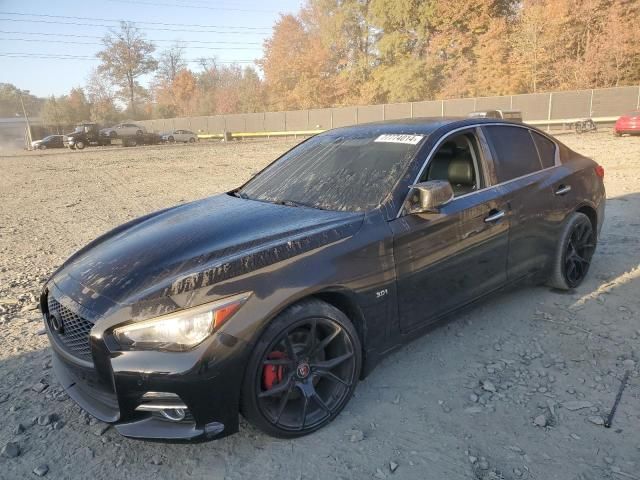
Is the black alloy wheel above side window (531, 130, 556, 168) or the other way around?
the other way around

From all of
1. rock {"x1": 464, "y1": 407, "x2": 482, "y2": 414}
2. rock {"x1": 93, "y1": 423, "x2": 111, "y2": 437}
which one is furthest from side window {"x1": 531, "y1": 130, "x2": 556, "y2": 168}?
rock {"x1": 93, "y1": 423, "x2": 111, "y2": 437}

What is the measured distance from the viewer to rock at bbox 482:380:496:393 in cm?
293

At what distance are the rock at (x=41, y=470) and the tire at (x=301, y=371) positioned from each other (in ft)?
3.38

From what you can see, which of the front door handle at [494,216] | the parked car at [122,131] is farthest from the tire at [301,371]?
the parked car at [122,131]

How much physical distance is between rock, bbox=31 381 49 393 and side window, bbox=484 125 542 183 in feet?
11.3

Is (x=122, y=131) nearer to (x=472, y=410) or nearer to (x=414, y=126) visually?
(x=414, y=126)

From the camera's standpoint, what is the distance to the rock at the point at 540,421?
2609 mm

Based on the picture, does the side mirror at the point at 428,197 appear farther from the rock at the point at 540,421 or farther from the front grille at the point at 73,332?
the front grille at the point at 73,332

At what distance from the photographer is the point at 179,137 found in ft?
138

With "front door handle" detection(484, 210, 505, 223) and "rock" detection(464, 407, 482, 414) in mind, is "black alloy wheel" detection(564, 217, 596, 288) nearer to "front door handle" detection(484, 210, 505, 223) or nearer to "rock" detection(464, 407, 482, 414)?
"front door handle" detection(484, 210, 505, 223)

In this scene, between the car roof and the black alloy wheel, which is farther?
the black alloy wheel

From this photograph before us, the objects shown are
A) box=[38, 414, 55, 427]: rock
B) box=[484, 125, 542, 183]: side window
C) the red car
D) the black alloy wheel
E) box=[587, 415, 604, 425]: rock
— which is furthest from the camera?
the red car

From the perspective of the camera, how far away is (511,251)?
Answer: 11.8ft

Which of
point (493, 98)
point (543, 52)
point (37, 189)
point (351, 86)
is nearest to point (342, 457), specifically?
point (37, 189)
